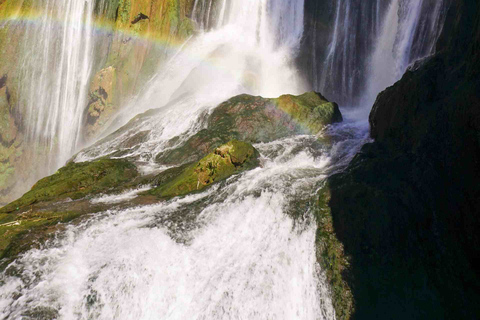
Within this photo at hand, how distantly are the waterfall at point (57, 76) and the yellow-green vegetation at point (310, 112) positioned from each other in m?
18.6

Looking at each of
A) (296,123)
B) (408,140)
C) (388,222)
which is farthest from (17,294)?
(296,123)

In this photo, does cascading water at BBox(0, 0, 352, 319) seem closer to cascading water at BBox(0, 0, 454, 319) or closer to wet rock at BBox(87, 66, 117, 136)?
cascading water at BBox(0, 0, 454, 319)

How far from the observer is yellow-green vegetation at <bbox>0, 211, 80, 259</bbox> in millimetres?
5918

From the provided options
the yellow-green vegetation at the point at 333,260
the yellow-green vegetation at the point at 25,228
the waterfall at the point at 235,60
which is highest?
the waterfall at the point at 235,60

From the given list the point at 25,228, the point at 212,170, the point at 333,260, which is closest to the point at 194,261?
the point at 333,260

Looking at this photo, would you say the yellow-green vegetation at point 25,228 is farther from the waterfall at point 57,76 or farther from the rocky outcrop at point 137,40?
the waterfall at point 57,76

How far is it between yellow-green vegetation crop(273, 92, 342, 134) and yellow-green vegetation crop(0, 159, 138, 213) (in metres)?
5.72

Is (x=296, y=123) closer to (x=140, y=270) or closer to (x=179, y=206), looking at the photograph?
(x=179, y=206)

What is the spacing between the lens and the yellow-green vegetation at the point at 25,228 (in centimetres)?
592

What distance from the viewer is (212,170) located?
28.4 ft

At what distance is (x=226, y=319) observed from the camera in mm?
5133

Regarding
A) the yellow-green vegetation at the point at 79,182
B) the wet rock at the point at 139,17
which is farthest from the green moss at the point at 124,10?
the yellow-green vegetation at the point at 79,182

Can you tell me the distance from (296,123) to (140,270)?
8127 mm

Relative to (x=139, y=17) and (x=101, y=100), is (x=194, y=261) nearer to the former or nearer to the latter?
Answer: (x=101, y=100)
